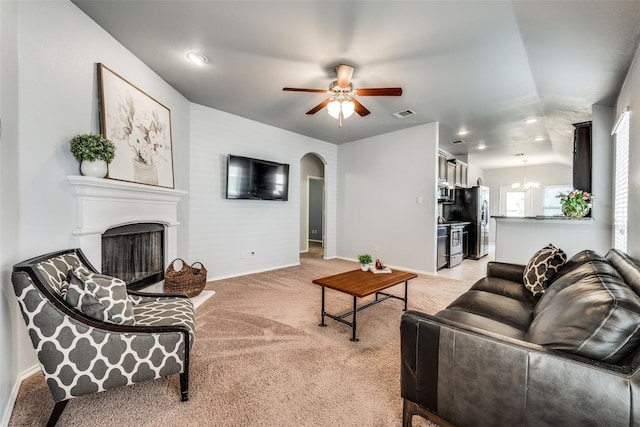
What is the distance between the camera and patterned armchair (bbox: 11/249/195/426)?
51.4 inches

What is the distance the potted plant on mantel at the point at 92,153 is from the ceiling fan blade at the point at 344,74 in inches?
84.0

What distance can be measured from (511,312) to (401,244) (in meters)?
3.20

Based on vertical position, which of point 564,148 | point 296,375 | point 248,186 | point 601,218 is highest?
point 564,148

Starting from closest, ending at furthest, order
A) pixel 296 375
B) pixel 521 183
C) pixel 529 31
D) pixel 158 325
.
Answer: pixel 158 325, pixel 296 375, pixel 529 31, pixel 521 183

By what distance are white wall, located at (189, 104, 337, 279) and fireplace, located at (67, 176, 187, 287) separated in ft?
2.27

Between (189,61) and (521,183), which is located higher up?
(189,61)

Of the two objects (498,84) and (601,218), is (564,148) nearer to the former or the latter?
(601,218)

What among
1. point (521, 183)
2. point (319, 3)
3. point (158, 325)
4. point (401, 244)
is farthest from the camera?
point (521, 183)

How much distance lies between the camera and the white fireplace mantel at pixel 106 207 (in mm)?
2062

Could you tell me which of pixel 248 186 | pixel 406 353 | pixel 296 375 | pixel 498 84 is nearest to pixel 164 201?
pixel 248 186

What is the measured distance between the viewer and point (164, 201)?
306 cm

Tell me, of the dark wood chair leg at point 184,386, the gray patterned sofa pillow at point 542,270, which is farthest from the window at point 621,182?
the dark wood chair leg at point 184,386

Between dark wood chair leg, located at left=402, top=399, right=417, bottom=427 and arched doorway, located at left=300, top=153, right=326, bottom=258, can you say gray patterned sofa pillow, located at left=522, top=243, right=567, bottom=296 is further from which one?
arched doorway, located at left=300, top=153, right=326, bottom=258

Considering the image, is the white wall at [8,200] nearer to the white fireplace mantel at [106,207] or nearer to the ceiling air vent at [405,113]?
the white fireplace mantel at [106,207]
